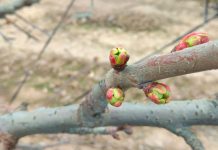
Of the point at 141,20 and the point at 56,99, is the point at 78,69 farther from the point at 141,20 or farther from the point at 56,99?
the point at 141,20

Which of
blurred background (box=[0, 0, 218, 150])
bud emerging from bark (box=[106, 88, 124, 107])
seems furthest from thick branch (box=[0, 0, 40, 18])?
bud emerging from bark (box=[106, 88, 124, 107])

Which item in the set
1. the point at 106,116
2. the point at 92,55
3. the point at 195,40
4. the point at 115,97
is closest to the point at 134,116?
the point at 106,116

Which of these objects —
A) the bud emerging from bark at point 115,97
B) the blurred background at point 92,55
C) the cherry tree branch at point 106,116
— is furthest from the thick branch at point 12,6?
the bud emerging from bark at point 115,97

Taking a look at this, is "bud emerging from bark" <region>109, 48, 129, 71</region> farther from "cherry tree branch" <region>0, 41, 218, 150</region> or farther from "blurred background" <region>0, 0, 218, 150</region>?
"blurred background" <region>0, 0, 218, 150</region>

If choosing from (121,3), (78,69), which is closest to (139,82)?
(78,69)

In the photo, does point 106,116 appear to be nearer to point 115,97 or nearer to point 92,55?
point 115,97
